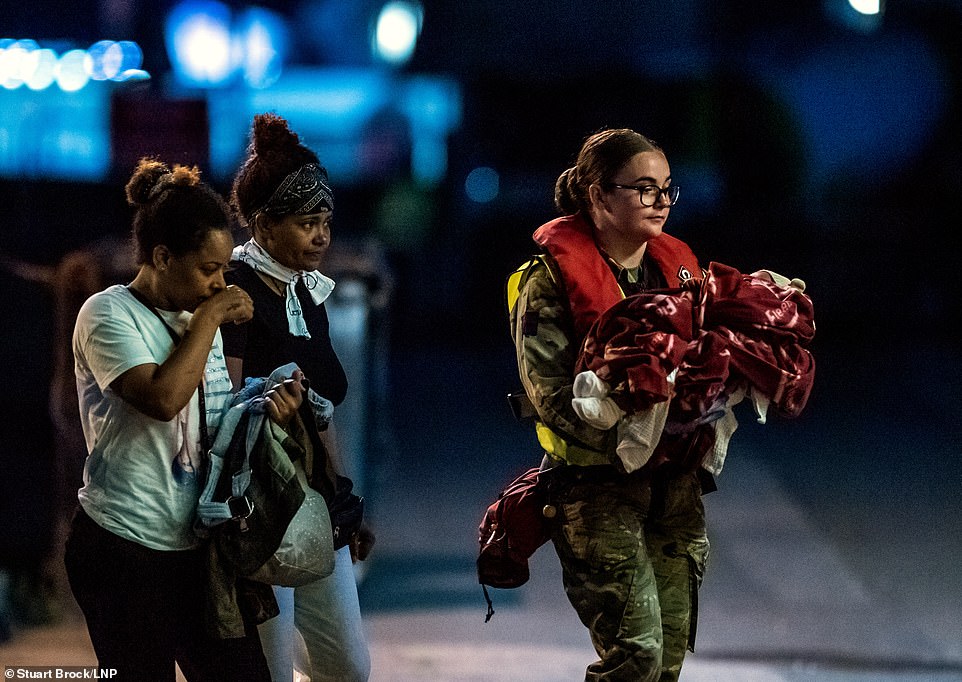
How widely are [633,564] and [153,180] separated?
152 centimetres

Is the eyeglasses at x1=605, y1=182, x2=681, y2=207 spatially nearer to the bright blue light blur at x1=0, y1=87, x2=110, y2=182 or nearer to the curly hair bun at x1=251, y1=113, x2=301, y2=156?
the curly hair bun at x1=251, y1=113, x2=301, y2=156

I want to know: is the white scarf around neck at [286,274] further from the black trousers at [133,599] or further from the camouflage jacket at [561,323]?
the black trousers at [133,599]

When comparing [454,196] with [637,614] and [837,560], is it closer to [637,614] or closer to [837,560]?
[837,560]

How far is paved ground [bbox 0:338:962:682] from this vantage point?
5.64m

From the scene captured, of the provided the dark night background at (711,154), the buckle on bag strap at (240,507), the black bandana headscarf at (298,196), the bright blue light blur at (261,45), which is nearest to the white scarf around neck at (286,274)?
the black bandana headscarf at (298,196)

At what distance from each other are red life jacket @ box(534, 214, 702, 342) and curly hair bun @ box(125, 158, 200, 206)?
0.96 metres

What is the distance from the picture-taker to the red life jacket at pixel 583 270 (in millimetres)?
3596

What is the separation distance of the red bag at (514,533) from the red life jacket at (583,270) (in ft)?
1.55

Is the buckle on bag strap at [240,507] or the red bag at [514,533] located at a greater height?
the buckle on bag strap at [240,507]

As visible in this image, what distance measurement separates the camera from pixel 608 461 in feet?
11.6

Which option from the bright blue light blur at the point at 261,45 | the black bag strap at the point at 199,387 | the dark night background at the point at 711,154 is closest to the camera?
the black bag strap at the point at 199,387

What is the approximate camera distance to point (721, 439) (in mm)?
3625

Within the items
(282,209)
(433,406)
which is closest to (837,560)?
(282,209)

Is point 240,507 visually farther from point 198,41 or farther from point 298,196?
point 198,41
